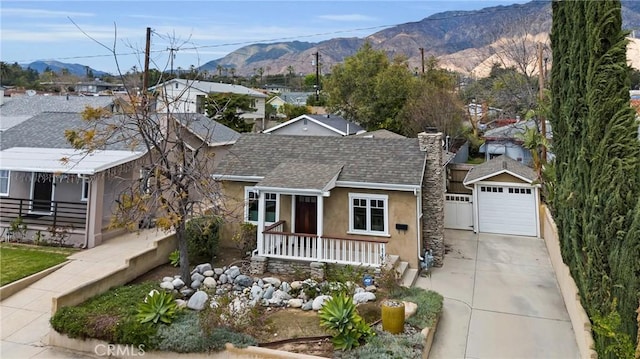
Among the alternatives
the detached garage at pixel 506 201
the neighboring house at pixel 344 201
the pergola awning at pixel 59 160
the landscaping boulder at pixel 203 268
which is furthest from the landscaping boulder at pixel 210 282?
the detached garage at pixel 506 201

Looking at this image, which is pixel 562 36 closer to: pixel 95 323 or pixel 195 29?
pixel 195 29

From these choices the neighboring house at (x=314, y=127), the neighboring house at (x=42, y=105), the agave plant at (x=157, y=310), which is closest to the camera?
the agave plant at (x=157, y=310)

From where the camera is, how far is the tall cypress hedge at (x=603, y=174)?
6.47 m

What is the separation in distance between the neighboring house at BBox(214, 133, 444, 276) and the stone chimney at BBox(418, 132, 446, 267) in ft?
0.12

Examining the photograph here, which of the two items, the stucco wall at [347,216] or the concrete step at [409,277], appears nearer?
the concrete step at [409,277]

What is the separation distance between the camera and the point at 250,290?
11336 mm

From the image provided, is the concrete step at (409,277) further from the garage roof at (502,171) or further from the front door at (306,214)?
the garage roof at (502,171)

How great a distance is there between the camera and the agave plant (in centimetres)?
841

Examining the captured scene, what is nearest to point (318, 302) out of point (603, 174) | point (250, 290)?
point (250, 290)

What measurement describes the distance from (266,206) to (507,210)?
1164 centimetres

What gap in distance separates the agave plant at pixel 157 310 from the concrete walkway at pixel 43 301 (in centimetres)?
144

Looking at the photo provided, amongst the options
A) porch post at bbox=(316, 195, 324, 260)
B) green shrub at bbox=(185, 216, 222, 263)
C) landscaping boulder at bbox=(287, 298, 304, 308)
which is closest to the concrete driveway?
porch post at bbox=(316, 195, 324, 260)

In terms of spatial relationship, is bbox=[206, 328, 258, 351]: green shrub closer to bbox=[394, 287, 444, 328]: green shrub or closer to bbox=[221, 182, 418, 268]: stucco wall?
bbox=[394, 287, 444, 328]: green shrub

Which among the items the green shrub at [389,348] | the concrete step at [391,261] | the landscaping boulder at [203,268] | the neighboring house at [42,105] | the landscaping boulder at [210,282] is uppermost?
the neighboring house at [42,105]
